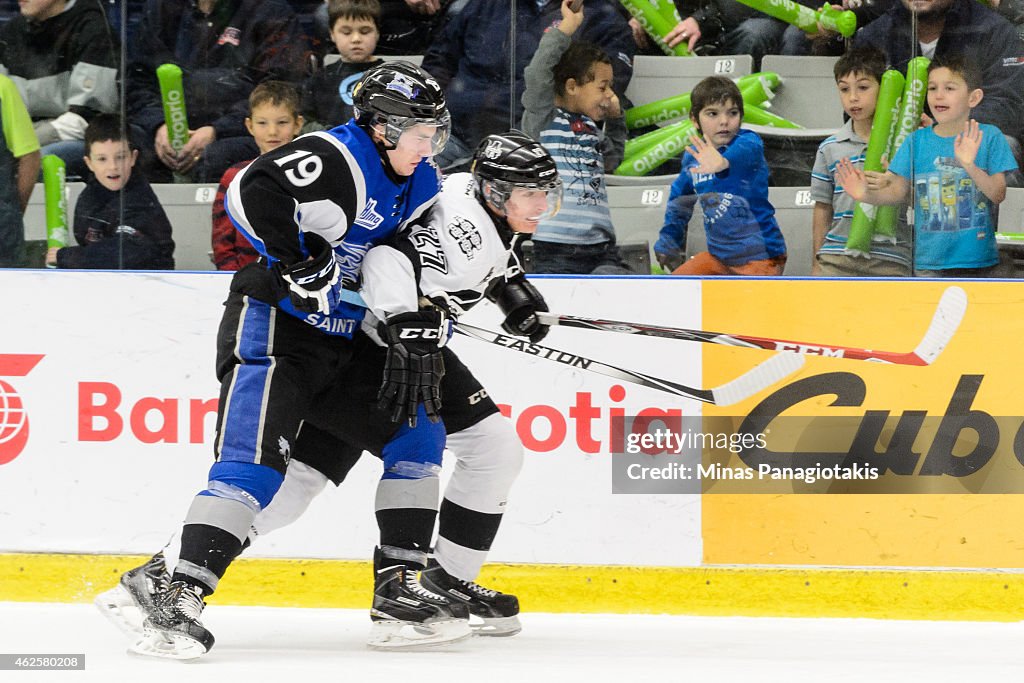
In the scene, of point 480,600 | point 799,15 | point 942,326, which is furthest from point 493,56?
point 480,600

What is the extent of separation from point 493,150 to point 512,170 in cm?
7

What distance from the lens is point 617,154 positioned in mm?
3543

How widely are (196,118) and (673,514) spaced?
184 cm

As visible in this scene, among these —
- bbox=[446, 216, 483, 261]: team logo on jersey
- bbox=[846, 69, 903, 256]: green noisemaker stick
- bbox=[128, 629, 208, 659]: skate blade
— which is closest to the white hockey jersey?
bbox=[446, 216, 483, 261]: team logo on jersey

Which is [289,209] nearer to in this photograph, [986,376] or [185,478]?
[185,478]

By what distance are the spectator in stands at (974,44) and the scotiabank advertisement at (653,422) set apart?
53cm

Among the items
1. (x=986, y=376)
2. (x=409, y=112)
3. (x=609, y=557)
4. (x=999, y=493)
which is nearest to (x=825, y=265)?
(x=986, y=376)

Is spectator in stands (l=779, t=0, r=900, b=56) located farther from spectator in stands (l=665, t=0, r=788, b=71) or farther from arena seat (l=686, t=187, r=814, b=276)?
arena seat (l=686, t=187, r=814, b=276)

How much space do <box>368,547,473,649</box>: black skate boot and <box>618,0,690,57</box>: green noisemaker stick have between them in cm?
173

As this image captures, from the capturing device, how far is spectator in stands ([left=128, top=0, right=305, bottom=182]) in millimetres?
3596

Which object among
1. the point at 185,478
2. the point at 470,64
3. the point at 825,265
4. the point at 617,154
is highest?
the point at 470,64

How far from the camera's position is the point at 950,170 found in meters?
3.41

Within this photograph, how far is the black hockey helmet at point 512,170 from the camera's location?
8.79ft

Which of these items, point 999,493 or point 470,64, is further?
point 470,64
